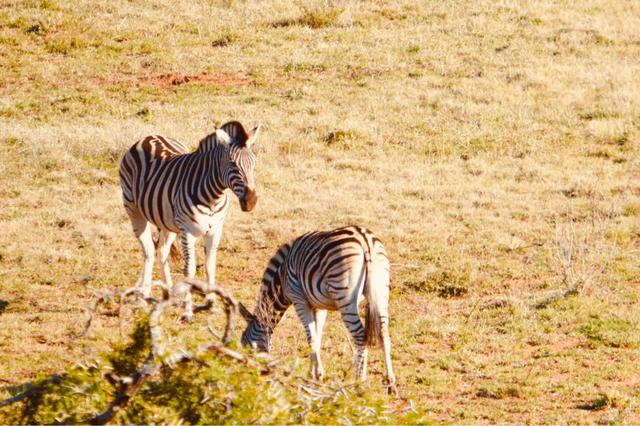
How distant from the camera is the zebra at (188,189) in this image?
1112cm

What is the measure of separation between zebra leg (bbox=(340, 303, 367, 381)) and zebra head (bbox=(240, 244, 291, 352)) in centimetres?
89

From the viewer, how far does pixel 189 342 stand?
530 cm

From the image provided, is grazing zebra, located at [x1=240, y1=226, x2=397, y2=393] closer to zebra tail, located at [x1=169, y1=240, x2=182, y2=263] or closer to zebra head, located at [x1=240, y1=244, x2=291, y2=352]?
zebra head, located at [x1=240, y1=244, x2=291, y2=352]

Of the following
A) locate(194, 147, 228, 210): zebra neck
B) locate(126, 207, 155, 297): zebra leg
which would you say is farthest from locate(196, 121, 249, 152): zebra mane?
locate(126, 207, 155, 297): zebra leg

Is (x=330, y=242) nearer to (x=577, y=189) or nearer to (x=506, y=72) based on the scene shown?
(x=577, y=189)

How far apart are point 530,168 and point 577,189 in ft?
4.09

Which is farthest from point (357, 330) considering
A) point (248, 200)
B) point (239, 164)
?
point (239, 164)

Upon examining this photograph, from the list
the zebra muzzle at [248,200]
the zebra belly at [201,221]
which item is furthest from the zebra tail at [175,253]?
the zebra muzzle at [248,200]

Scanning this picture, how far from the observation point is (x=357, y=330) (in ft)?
29.6

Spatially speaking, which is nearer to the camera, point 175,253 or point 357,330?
point 357,330

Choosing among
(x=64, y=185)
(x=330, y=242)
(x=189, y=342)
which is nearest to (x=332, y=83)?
(x=64, y=185)

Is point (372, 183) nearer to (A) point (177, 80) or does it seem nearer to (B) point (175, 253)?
(B) point (175, 253)

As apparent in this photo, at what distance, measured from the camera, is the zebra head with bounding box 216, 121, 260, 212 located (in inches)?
430

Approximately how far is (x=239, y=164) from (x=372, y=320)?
2801 mm
